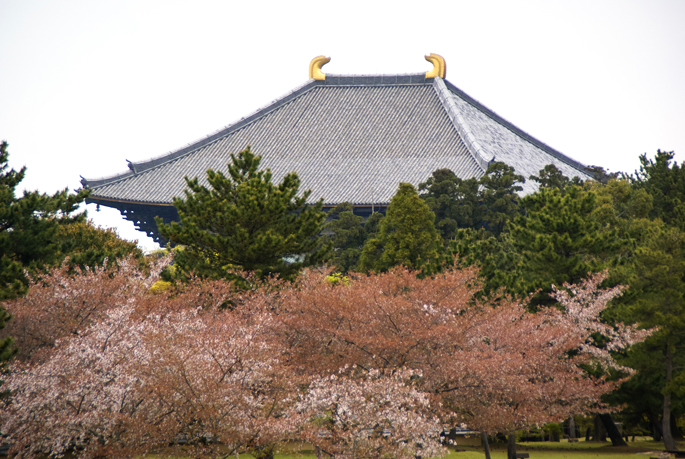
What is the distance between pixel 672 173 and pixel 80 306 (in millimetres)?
22179

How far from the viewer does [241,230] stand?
56.2 feet

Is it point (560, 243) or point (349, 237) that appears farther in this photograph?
point (349, 237)

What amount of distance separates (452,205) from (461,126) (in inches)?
695

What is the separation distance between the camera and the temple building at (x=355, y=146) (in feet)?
134

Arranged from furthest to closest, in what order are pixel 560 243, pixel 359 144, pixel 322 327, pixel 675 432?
pixel 359 144, pixel 675 432, pixel 560 243, pixel 322 327

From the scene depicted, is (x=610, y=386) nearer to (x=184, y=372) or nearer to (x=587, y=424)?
(x=587, y=424)

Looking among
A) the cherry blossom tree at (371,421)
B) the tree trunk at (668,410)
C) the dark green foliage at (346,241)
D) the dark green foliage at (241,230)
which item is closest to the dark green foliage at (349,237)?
the dark green foliage at (346,241)

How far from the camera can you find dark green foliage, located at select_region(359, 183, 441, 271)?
19875 mm

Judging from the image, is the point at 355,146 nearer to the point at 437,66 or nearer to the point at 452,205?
the point at 437,66

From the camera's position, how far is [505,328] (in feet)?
44.8

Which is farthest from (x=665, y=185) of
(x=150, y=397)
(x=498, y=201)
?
(x=150, y=397)

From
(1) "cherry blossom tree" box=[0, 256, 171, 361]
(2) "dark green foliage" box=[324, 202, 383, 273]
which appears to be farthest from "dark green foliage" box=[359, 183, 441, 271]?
(1) "cherry blossom tree" box=[0, 256, 171, 361]

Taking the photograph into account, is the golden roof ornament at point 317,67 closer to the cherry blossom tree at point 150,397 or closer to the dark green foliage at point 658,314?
the dark green foliage at point 658,314

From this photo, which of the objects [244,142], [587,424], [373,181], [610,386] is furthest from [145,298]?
[244,142]
